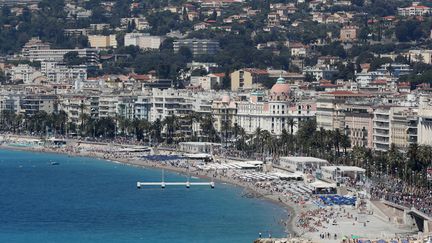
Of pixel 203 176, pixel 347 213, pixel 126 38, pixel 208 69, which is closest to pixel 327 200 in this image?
pixel 347 213

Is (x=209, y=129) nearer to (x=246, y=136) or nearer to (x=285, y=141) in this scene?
(x=246, y=136)

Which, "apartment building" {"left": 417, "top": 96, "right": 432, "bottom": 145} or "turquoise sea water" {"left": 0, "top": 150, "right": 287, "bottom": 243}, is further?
"apartment building" {"left": 417, "top": 96, "right": 432, "bottom": 145}

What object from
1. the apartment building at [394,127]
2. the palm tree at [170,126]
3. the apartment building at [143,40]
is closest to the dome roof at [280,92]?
the palm tree at [170,126]

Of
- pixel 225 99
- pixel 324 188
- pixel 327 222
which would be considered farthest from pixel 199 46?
Answer: pixel 327 222

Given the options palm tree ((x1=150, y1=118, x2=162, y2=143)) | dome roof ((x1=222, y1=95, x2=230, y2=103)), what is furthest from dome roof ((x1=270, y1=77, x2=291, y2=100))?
palm tree ((x1=150, y1=118, x2=162, y2=143))

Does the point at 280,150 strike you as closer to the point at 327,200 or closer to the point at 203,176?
the point at 203,176

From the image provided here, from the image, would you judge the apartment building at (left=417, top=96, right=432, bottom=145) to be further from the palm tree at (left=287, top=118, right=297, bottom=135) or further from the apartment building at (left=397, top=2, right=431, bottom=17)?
the apartment building at (left=397, top=2, right=431, bottom=17)

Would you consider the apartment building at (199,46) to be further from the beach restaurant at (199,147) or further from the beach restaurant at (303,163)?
the beach restaurant at (303,163)
